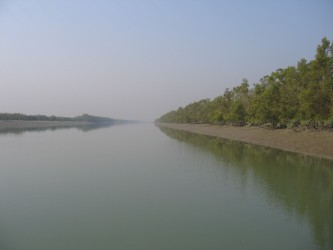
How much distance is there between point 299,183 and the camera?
18312mm

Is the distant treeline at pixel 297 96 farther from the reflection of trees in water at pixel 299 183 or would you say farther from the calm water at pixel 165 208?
the calm water at pixel 165 208

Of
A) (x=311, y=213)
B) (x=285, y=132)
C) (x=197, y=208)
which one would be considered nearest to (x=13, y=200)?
(x=197, y=208)

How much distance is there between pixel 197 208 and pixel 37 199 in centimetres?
697

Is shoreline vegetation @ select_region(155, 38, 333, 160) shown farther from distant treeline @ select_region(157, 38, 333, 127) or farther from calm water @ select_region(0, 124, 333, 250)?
calm water @ select_region(0, 124, 333, 250)

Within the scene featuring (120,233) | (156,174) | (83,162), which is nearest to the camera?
(120,233)

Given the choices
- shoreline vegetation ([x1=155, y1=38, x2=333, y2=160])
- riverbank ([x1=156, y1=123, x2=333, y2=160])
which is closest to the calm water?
riverbank ([x1=156, y1=123, x2=333, y2=160])

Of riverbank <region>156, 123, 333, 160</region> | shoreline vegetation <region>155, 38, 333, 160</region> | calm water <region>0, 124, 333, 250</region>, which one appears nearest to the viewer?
calm water <region>0, 124, 333, 250</region>

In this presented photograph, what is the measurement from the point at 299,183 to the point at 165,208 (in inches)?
363

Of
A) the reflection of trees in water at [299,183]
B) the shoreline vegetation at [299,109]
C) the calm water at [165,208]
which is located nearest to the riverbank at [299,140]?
the shoreline vegetation at [299,109]

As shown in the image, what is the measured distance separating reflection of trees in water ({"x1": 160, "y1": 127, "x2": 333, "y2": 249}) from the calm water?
0.05 meters

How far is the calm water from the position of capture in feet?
32.1

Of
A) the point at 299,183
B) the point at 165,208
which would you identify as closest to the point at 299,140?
the point at 299,183

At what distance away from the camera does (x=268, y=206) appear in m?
13.5

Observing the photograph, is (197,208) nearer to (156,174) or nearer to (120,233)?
(120,233)
